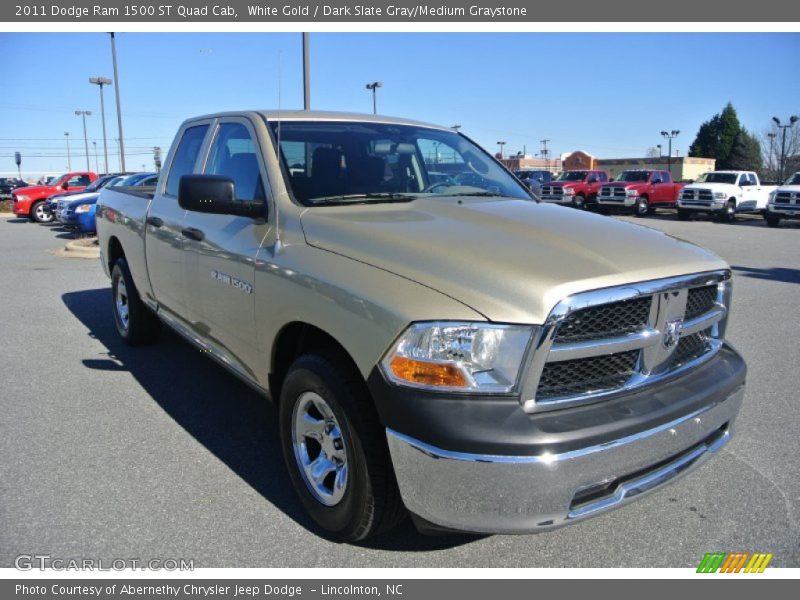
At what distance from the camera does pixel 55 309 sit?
7789 millimetres

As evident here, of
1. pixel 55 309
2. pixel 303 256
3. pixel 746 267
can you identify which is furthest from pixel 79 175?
pixel 303 256

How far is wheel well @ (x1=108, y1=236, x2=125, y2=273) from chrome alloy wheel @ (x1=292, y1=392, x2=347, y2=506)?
3.72 meters

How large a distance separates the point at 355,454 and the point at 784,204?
23784mm

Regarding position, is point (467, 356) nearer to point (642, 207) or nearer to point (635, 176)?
point (642, 207)

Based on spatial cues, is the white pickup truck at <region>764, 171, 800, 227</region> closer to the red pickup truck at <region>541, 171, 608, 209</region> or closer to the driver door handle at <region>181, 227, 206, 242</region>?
the red pickup truck at <region>541, 171, 608, 209</region>

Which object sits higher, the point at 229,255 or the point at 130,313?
the point at 229,255

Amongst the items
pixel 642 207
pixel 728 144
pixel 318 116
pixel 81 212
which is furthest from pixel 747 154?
pixel 318 116

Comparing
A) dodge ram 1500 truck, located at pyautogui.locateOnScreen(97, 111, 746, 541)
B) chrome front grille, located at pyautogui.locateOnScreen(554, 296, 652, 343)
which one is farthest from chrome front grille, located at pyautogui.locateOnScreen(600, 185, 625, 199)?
chrome front grille, located at pyautogui.locateOnScreen(554, 296, 652, 343)

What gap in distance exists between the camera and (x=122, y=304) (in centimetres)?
603

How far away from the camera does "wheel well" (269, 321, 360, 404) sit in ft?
8.82

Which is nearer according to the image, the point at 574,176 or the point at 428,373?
the point at 428,373

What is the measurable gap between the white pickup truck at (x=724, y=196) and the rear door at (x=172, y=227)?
78.6ft
